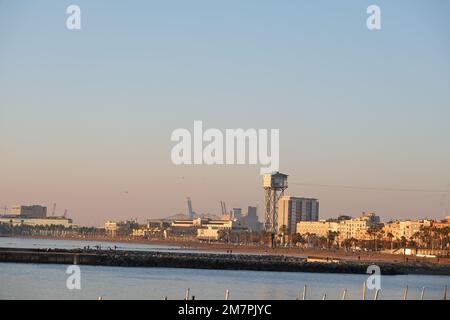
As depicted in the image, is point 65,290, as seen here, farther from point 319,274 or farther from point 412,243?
point 412,243

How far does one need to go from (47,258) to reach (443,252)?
259 feet

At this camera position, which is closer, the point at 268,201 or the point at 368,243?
the point at 368,243

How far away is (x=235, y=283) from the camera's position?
64688 millimetres

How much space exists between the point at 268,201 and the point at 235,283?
13429 cm

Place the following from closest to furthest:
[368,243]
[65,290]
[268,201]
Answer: [65,290]
[368,243]
[268,201]
